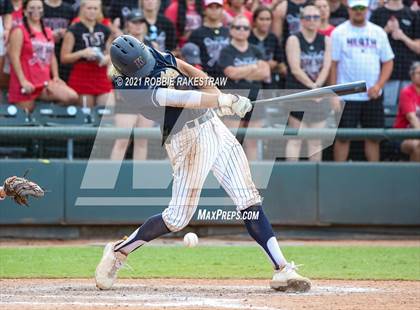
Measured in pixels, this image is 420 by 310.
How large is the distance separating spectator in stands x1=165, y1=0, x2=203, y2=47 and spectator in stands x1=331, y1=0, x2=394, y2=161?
5.78ft

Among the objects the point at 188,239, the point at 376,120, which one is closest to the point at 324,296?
the point at 188,239

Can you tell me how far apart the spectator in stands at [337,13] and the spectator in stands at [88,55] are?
120 inches

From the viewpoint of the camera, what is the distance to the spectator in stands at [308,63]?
10391 mm

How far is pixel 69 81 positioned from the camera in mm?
10352

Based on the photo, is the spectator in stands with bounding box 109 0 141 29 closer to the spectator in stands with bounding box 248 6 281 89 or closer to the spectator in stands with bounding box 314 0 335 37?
the spectator in stands with bounding box 248 6 281 89

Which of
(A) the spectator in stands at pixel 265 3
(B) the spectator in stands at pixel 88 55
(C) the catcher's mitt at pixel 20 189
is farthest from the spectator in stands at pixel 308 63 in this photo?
(C) the catcher's mitt at pixel 20 189

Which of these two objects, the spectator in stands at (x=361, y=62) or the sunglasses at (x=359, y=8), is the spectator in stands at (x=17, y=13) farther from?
the sunglasses at (x=359, y=8)

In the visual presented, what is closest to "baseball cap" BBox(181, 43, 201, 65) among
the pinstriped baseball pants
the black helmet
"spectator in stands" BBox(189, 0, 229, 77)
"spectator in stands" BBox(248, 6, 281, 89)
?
Answer: "spectator in stands" BBox(189, 0, 229, 77)

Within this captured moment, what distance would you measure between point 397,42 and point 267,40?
1694 millimetres

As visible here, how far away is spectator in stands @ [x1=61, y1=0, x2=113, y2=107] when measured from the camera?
1015cm

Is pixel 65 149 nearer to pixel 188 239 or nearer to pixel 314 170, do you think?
pixel 314 170

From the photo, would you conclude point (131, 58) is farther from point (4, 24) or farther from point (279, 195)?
point (279, 195)

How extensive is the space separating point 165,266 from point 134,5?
4077 millimetres

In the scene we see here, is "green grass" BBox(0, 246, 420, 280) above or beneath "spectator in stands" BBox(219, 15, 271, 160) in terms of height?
beneath
